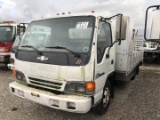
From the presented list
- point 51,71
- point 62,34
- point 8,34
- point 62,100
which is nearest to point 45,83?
point 51,71

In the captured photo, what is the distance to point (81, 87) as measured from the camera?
3246 millimetres

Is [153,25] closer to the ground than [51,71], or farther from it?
farther from it

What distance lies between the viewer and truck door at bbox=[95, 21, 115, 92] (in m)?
3.52

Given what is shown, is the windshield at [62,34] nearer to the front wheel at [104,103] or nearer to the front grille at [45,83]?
the front grille at [45,83]

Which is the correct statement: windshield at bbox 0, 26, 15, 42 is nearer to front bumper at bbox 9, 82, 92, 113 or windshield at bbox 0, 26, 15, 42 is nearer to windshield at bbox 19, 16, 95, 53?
windshield at bbox 19, 16, 95, 53

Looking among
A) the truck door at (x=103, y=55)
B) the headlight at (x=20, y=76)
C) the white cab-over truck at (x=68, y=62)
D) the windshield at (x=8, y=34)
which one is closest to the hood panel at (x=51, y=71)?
the white cab-over truck at (x=68, y=62)

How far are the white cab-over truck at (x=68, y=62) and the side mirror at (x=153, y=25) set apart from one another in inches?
40.5

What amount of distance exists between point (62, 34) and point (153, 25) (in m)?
1.78

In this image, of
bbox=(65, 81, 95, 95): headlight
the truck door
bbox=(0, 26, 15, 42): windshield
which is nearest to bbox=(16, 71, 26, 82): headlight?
bbox=(65, 81, 95, 95): headlight

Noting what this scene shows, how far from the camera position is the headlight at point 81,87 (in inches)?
127

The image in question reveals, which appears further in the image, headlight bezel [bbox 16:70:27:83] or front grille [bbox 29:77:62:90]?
headlight bezel [bbox 16:70:27:83]

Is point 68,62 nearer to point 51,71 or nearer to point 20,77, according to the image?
point 51,71

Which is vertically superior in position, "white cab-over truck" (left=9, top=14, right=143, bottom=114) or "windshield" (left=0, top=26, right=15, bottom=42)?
"windshield" (left=0, top=26, right=15, bottom=42)

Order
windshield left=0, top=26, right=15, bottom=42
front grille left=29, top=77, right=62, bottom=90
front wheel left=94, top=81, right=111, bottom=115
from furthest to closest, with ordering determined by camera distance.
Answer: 1. windshield left=0, top=26, right=15, bottom=42
2. front wheel left=94, top=81, right=111, bottom=115
3. front grille left=29, top=77, right=62, bottom=90
